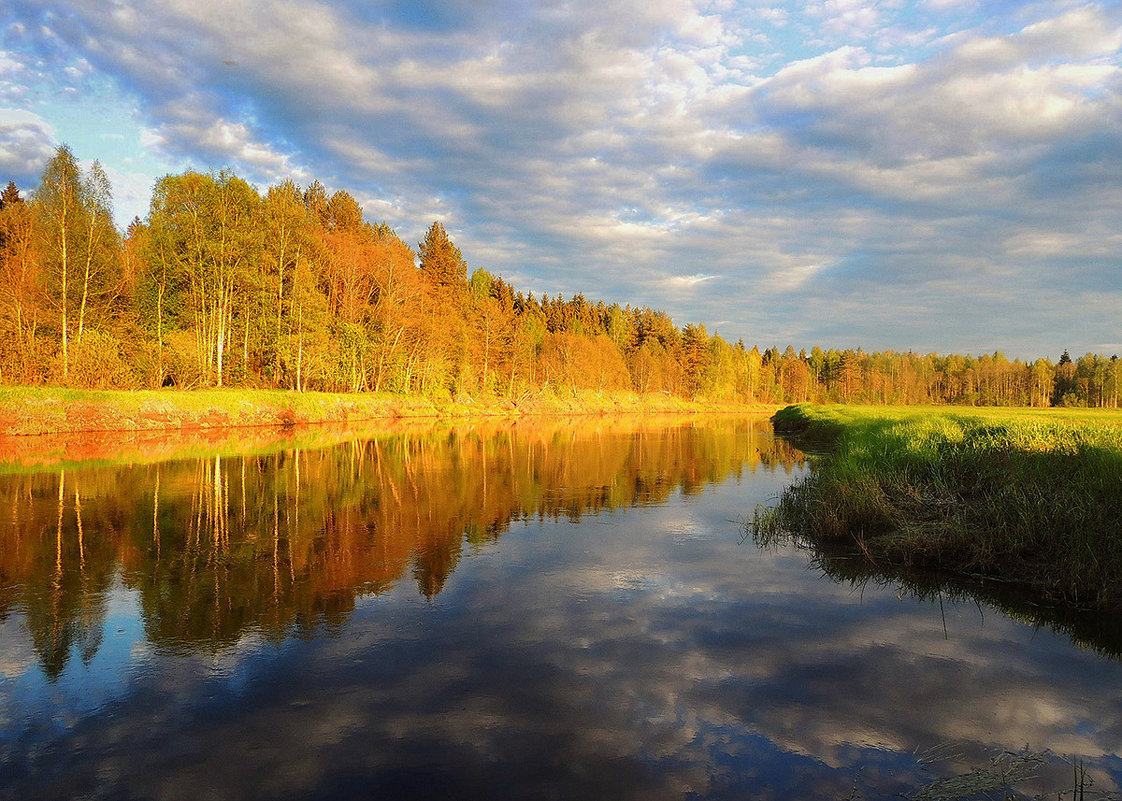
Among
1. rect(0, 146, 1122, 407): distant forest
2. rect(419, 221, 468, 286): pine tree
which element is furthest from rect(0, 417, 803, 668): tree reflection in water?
rect(419, 221, 468, 286): pine tree

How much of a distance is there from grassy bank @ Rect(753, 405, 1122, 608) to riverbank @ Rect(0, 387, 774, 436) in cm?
3473

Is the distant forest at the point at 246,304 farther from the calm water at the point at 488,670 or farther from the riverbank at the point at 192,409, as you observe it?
the calm water at the point at 488,670

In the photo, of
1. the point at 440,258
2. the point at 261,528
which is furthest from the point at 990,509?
the point at 440,258

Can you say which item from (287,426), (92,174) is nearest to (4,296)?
(92,174)

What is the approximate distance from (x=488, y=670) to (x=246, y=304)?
155 feet

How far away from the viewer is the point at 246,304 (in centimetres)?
4600

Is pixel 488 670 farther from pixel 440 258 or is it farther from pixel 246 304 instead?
pixel 440 258

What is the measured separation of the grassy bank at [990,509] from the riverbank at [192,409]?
3473cm

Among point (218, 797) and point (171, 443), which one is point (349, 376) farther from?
point (218, 797)

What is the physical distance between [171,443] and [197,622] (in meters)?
25.7

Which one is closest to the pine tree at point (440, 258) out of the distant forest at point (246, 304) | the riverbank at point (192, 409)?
the distant forest at point (246, 304)

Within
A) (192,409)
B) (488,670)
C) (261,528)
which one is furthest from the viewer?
(192,409)

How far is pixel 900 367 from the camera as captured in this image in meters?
163

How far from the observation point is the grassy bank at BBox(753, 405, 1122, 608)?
9.22m
